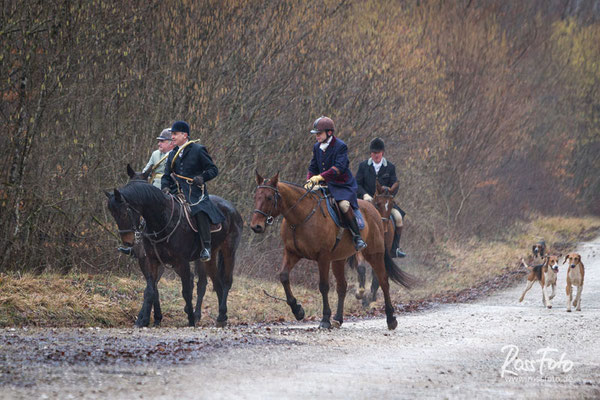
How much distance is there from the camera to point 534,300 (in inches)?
717

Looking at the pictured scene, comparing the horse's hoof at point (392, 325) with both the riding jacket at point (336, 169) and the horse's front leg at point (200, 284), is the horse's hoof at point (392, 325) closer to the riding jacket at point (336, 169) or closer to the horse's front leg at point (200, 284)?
the riding jacket at point (336, 169)

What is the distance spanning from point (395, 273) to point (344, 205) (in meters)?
2.32

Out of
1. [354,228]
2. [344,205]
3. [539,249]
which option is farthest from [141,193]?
[539,249]

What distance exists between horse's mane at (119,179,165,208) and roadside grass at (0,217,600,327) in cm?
198

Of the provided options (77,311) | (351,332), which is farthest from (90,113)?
(351,332)

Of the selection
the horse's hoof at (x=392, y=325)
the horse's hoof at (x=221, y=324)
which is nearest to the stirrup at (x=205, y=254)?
the horse's hoof at (x=221, y=324)

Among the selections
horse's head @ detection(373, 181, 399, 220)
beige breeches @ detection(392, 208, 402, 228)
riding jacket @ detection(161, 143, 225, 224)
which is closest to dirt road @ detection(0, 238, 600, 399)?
riding jacket @ detection(161, 143, 225, 224)

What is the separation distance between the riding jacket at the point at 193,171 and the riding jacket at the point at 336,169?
5.06 feet

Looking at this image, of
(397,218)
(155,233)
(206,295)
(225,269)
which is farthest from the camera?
(397,218)

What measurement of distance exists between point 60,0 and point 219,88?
3939 millimetres

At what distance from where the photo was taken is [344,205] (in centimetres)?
1264

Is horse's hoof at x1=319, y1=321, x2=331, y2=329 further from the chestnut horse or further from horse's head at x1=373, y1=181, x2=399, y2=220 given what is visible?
horse's head at x1=373, y1=181, x2=399, y2=220

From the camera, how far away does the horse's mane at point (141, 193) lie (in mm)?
11219

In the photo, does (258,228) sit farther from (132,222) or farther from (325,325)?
(325,325)
